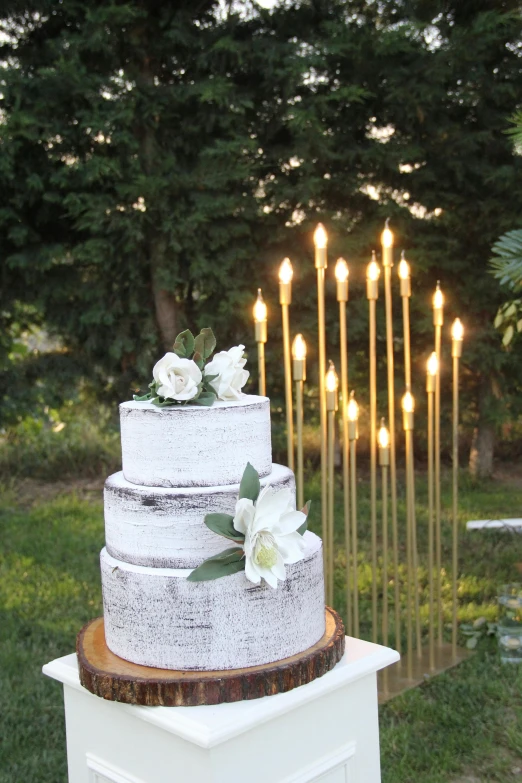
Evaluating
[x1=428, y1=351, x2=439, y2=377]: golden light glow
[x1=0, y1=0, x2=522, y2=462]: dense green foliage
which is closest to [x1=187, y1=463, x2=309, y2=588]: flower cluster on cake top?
[x1=428, y1=351, x2=439, y2=377]: golden light glow

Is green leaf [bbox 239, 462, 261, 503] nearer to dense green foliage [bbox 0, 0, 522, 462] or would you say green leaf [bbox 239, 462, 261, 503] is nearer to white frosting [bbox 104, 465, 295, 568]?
white frosting [bbox 104, 465, 295, 568]

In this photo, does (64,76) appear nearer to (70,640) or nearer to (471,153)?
(471,153)

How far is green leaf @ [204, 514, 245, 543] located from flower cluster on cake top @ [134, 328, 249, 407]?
0.25 metres

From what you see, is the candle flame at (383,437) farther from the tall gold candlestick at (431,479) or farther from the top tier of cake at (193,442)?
the top tier of cake at (193,442)

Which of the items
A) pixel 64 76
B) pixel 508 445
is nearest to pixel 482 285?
pixel 508 445

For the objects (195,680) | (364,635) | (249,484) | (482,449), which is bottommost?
(364,635)

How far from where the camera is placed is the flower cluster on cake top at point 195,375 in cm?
172

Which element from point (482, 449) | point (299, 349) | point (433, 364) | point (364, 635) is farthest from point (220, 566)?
point (482, 449)

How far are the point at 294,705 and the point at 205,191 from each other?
4008mm

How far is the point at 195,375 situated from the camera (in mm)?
1740

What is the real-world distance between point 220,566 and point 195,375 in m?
0.40

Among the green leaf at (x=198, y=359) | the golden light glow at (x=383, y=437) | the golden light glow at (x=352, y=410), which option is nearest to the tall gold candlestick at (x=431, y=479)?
the golden light glow at (x=383, y=437)

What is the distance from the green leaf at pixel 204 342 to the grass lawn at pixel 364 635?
1512mm

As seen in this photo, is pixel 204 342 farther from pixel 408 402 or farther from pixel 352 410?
pixel 408 402
